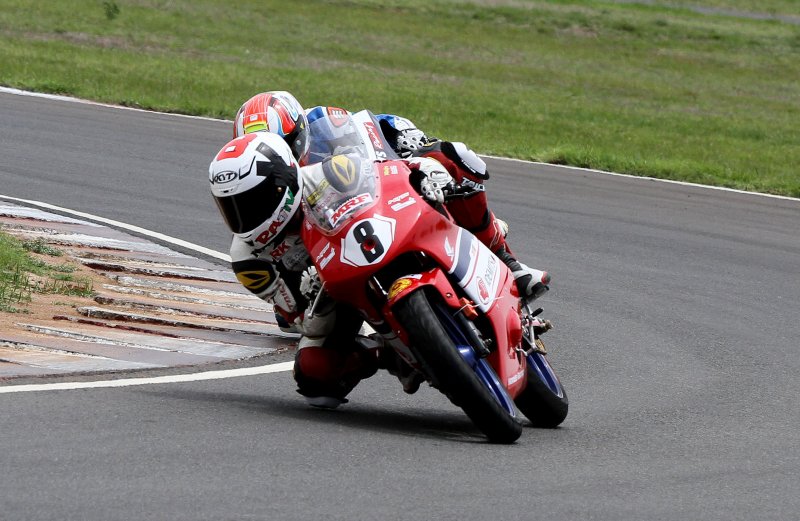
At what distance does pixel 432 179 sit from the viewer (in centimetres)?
657

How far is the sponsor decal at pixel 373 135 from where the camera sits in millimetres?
7705

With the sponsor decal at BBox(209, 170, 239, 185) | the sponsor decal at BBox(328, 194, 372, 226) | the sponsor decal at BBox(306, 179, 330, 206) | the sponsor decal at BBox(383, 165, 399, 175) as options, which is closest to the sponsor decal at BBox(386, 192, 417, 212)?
the sponsor decal at BBox(328, 194, 372, 226)

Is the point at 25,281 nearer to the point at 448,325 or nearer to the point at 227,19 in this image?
the point at 448,325

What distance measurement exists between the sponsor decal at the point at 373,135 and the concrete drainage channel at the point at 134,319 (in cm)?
149

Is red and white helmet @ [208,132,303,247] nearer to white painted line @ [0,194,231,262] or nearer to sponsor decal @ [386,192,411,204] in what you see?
sponsor decal @ [386,192,411,204]

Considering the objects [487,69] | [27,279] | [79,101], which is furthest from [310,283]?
[487,69]

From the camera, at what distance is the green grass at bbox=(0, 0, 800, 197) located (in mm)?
21281

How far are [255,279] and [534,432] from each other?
1.59m

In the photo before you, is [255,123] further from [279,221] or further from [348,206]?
[348,206]

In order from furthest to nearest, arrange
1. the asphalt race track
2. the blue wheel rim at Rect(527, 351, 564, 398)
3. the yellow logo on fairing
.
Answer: the yellow logo on fairing < the blue wheel rim at Rect(527, 351, 564, 398) < the asphalt race track

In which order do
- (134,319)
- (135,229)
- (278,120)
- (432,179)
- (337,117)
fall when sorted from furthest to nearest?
(135,229) < (134,319) < (337,117) < (278,120) < (432,179)

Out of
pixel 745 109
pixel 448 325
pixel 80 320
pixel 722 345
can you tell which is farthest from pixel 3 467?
pixel 745 109

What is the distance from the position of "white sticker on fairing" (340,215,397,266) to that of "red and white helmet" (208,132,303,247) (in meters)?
0.58

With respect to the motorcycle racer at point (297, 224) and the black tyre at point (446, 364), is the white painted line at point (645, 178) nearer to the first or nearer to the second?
the motorcycle racer at point (297, 224)
